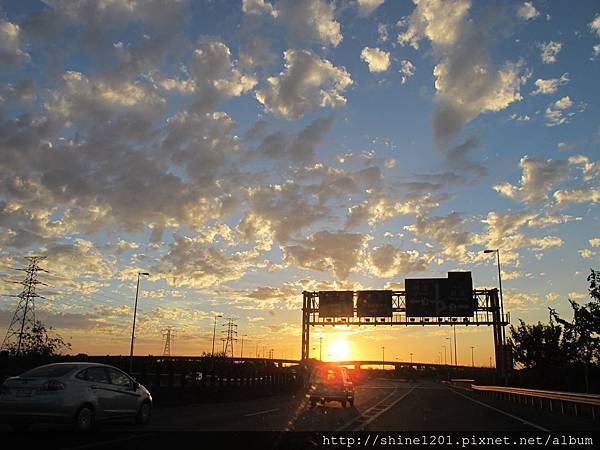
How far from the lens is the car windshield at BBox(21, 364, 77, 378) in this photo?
1135 cm

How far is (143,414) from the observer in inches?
546

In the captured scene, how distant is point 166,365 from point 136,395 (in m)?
9.61

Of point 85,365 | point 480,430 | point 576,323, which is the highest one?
point 576,323

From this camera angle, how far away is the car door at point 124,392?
12.8 m

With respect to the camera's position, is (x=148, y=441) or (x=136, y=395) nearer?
(x=148, y=441)

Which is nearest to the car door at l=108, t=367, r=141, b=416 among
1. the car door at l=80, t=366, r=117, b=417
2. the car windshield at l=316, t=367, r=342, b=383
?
the car door at l=80, t=366, r=117, b=417

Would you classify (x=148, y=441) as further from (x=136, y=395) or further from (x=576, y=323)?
(x=576, y=323)

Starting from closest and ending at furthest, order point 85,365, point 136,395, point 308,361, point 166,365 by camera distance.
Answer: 1. point 85,365
2. point 136,395
3. point 166,365
4. point 308,361

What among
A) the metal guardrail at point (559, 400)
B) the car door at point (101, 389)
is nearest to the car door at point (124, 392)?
the car door at point (101, 389)

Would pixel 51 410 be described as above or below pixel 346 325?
below

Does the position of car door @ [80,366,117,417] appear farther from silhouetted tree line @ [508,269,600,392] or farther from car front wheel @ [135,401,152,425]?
silhouetted tree line @ [508,269,600,392]

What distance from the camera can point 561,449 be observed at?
36.6 ft

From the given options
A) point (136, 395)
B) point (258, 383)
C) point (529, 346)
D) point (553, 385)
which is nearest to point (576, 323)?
point (553, 385)

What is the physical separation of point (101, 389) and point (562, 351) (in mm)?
48333
